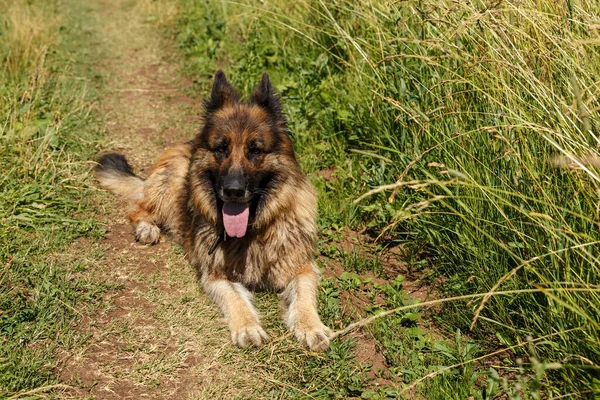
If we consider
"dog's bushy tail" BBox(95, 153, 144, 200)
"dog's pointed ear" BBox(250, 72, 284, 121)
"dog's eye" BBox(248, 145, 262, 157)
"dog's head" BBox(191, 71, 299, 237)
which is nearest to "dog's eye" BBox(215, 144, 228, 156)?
"dog's head" BBox(191, 71, 299, 237)

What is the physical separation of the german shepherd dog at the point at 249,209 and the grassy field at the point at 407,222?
17cm

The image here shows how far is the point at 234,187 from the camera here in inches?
138

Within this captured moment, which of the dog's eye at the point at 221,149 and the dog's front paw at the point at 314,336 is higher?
the dog's eye at the point at 221,149

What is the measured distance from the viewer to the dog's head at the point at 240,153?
3.64 m

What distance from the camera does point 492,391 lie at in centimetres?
276

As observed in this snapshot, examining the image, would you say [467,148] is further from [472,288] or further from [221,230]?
[221,230]

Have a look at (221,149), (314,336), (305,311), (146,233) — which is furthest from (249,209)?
(146,233)

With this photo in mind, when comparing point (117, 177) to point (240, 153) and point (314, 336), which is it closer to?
point (240, 153)

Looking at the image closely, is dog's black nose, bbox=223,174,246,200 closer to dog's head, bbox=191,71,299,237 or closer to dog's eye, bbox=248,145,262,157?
dog's head, bbox=191,71,299,237

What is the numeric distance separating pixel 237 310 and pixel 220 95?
161cm

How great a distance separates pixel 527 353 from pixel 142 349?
227 cm

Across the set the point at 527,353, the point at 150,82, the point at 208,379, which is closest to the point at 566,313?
the point at 527,353

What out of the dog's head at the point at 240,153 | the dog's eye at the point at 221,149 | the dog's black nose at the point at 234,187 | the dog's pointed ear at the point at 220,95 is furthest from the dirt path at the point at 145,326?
the dog's pointed ear at the point at 220,95

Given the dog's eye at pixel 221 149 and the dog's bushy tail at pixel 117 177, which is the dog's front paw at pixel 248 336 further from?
the dog's bushy tail at pixel 117 177
